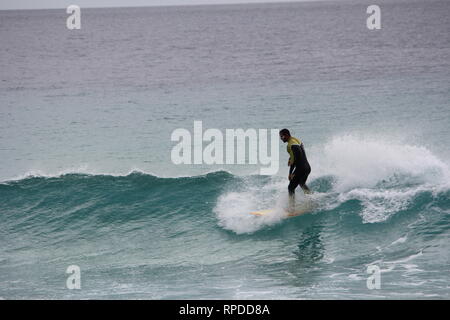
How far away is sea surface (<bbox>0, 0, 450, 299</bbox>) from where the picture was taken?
9.59 metres

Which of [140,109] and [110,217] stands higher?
[140,109]

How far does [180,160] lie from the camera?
1873 cm

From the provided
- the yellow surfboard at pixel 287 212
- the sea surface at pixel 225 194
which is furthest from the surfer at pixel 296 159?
the sea surface at pixel 225 194

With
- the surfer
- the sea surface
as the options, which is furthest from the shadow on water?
the surfer

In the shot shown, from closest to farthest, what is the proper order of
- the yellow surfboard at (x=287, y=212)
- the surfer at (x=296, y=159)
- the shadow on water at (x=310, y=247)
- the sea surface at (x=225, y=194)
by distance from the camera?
the sea surface at (x=225, y=194), the shadow on water at (x=310, y=247), the surfer at (x=296, y=159), the yellow surfboard at (x=287, y=212)

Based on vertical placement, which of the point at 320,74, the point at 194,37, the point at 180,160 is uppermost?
the point at 194,37

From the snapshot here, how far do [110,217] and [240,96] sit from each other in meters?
16.2

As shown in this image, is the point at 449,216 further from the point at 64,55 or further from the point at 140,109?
the point at 64,55

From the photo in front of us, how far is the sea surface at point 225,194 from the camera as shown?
31.4 feet

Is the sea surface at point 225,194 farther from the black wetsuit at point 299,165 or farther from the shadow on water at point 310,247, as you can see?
the black wetsuit at point 299,165

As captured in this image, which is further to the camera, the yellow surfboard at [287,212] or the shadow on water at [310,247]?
the yellow surfboard at [287,212]

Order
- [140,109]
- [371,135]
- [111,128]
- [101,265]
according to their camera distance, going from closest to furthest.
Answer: [101,265], [371,135], [111,128], [140,109]

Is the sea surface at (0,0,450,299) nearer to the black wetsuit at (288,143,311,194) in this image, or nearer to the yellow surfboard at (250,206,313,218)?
the yellow surfboard at (250,206,313,218)

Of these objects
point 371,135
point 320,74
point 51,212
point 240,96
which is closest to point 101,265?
point 51,212
